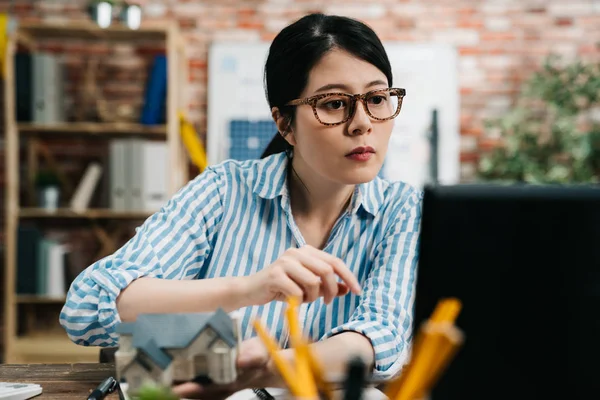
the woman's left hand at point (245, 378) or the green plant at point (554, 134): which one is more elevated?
the green plant at point (554, 134)

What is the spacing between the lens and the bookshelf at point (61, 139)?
10.0 feet

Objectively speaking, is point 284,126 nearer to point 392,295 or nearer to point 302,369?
point 392,295

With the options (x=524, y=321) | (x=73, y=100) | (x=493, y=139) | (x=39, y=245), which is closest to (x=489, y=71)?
(x=493, y=139)

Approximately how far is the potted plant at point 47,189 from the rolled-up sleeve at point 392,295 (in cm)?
240

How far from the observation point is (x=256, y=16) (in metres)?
3.43

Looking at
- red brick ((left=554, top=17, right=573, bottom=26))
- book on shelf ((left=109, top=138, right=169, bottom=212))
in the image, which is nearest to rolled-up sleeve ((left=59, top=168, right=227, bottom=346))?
book on shelf ((left=109, top=138, right=169, bottom=212))

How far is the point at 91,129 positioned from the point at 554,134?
8.04 ft

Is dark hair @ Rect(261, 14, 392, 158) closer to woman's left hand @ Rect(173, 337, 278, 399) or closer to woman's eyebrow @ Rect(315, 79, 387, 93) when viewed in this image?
woman's eyebrow @ Rect(315, 79, 387, 93)

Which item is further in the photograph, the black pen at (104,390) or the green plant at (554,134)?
the green plant at (554,134)

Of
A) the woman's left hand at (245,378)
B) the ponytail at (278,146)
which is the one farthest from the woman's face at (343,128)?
the woman's left hand at (245,378)

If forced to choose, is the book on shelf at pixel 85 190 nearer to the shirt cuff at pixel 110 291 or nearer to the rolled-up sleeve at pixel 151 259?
the rolled-up sleeve at pixel 151 259

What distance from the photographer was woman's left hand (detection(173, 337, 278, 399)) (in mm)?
624

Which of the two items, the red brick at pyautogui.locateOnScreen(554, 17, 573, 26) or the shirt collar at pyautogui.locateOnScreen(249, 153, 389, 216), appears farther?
the red brick at pyautogui.locateOnScreen(554, 17, 573, 26)

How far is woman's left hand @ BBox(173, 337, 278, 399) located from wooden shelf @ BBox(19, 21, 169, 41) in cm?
274
